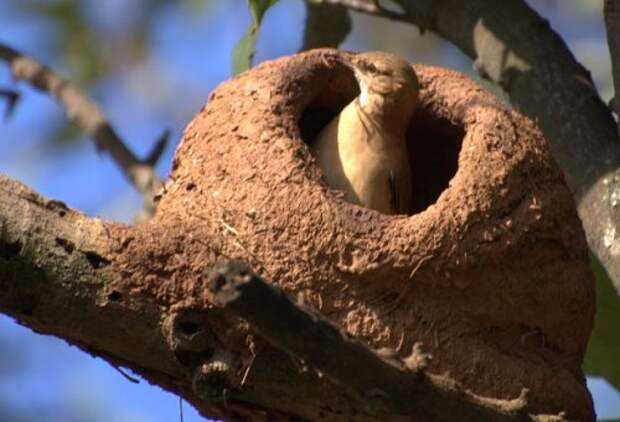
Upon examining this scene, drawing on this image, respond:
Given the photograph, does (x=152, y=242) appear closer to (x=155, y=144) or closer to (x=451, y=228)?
(x=451, y=228)

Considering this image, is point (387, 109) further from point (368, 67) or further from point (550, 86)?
point (550, 86)

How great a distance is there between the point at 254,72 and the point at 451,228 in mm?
969

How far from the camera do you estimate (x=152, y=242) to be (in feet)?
12.0

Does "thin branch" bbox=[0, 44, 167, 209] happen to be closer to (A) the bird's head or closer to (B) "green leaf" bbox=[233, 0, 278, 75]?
(B) "green leaf" bbox=[233, 0, 278, 75]

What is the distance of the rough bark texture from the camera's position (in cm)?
354

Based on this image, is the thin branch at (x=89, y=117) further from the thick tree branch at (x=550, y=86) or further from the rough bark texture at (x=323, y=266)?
the rough bark texture at (x=323, y=266)

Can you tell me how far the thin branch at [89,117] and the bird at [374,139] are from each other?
3.16ft

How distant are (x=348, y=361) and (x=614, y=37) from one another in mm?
2155

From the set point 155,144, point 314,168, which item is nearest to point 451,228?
point 314,168

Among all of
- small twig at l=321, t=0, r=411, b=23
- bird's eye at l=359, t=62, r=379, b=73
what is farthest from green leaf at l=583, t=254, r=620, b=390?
small twig at l=321, t=0, r=411, b=23

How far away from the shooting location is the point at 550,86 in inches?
200

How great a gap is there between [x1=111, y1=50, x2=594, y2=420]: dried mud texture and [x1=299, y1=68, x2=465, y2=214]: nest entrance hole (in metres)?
0.44

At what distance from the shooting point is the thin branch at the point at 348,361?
270cm

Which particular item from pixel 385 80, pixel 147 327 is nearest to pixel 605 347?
pixel 385 80
